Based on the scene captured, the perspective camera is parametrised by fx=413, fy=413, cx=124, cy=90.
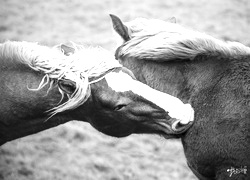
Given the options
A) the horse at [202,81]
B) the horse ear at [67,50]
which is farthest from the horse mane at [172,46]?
the horse ear at [67,50]

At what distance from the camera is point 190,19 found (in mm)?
7922

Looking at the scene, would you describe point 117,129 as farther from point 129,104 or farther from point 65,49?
point 65,49

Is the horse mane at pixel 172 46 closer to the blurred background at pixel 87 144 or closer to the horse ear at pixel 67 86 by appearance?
the horse ear at pixel 67 86

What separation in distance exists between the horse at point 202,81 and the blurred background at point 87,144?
0.58 metres

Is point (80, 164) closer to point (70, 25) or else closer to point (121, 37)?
point (121, 37)

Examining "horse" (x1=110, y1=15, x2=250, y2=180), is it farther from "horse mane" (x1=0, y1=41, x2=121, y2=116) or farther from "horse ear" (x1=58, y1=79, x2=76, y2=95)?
"horse ear" (x1=58, y1=79, x2=76, y2=95)

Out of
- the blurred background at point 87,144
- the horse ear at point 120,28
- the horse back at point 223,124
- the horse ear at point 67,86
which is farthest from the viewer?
the blurred background at point 87,144

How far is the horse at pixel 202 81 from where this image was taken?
3377 millimetres

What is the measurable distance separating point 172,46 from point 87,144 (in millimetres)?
2341

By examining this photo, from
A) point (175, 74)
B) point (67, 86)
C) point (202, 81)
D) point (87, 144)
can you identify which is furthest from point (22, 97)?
point (87, 144)

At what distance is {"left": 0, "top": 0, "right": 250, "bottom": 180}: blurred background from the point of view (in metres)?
4.97

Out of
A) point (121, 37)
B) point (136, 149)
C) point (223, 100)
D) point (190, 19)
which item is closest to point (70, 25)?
point (190, 19)

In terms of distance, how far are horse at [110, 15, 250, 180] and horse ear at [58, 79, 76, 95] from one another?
0.58 metres

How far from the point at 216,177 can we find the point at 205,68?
93cm
